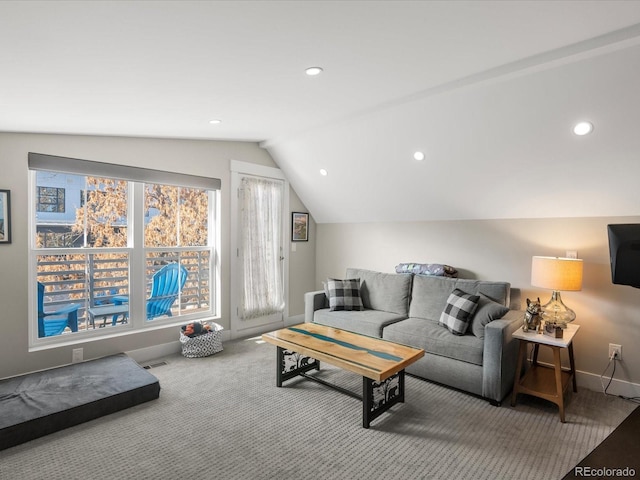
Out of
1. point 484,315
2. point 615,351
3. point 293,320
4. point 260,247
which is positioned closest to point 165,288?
point 260,247

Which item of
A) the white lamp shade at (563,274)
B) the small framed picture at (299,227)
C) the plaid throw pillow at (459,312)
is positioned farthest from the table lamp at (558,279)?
the small framed picture at (299,227)

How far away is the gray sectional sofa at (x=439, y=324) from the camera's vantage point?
280cm

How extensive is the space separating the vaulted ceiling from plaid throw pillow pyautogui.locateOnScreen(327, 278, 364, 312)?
1221 millimetres

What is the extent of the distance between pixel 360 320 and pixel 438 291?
0.88m

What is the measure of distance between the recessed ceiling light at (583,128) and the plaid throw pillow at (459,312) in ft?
5.08

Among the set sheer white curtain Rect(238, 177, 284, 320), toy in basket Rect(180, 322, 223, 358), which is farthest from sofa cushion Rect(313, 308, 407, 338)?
toy in basket Rect(180, 322, 223, 358)

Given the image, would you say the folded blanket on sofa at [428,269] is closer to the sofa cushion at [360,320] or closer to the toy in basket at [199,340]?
the sofa cushion at [360,320]

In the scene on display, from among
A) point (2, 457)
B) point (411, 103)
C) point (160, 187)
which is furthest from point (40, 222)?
point (411, 103)

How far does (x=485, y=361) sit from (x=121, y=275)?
3533 millimetres

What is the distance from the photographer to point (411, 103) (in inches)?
121

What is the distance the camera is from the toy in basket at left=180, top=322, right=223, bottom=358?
375 cm

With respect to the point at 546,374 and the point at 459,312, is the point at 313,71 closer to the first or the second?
the point at 459,312

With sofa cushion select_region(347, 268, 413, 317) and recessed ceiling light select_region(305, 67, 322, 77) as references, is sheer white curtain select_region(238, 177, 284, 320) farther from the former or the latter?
recessed ceiling light select_region(305, 67, 322, 77)

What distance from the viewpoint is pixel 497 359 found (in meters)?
2.73
